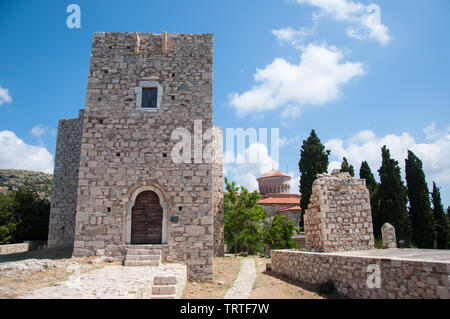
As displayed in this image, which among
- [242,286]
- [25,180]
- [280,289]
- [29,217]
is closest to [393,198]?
[280,289]

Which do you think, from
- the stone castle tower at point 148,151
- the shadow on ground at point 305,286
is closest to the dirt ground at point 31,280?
the stone castle tower at point 148,151

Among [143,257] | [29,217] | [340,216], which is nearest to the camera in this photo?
[143,257]

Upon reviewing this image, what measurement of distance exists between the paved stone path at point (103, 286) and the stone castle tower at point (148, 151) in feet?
7.22

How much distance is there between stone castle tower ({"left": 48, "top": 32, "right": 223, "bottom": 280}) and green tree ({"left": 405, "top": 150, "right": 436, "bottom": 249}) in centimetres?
1944

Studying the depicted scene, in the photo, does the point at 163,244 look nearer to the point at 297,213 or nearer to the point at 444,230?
the point at 444,230

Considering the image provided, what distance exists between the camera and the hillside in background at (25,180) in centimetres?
3862

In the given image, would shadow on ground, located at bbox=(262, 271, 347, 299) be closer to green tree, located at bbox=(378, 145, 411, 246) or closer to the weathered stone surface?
the weathered stone surface

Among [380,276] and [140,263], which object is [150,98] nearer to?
[140,263]

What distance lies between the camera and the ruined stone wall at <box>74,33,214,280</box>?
384 inches

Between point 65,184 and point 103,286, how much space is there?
13.0 m

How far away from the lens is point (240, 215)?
19625 mm

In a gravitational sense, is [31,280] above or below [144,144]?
below

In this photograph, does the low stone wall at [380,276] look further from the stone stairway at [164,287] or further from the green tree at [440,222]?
the green tree at [440,222]

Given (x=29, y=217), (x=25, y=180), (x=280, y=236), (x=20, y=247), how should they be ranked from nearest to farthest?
1. (x=20, y=247)
2. (x=280, y=236)
3. (x=29, y=217)
4. (x=25, y=180)
